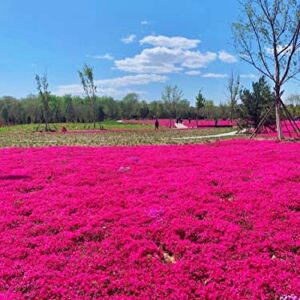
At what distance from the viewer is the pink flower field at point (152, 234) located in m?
4.95

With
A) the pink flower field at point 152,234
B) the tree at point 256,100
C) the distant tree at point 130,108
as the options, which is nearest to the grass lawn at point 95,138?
the tree at point 256,100

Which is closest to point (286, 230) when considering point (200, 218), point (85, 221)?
point (200, 218)

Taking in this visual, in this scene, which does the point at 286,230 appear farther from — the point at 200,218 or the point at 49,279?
the point at 49,279

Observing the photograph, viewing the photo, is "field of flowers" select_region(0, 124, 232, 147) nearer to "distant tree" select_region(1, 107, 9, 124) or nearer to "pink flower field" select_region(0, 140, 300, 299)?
"pink flower field" select_region(0, 140, 300, 299)

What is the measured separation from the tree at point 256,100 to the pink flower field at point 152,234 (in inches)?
1063

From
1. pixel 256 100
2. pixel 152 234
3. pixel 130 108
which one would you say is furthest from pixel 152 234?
pixel 130 108

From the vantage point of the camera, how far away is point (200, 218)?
295 inches

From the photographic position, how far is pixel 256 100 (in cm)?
3750

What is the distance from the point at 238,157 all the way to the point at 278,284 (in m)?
9.54

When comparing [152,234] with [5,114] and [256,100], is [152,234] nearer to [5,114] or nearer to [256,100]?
[256,100]

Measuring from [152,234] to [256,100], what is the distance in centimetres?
3370

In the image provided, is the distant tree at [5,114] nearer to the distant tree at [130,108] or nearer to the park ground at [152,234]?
the distant tree at [130,108]

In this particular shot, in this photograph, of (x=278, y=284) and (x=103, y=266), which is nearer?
(x=278, y=284)

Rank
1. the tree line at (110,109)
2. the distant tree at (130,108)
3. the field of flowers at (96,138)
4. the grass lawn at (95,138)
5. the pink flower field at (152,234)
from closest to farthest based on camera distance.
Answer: the pink flower field at (152,234)
the field of flowers at (96,138)
the grass lawn at (95,138)
the tree line at (110,109)
the distant tree at (130,108)
